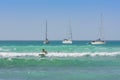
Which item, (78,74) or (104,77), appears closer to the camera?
(104,77)

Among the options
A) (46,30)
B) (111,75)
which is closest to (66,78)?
(111,75)

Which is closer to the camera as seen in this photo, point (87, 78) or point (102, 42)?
point (87, 78)

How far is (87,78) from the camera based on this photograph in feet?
84.3

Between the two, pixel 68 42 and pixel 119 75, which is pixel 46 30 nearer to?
pixel 68 42

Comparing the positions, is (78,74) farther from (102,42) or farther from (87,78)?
(102,42)

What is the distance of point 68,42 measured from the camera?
117 metres

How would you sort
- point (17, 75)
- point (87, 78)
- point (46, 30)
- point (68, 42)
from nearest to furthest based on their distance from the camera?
point (87, 78) → point (17, 75) → point (46, 30) → point (68, 42)

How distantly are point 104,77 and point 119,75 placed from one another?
1175mm

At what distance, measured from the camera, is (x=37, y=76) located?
88.2 feet

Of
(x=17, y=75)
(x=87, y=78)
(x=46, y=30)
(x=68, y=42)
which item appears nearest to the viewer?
(x=87, y=78)

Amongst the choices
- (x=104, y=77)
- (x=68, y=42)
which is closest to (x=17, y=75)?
(x=104, y=77)

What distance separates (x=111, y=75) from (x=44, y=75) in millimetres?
4208

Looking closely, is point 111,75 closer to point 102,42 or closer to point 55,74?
point 55,74

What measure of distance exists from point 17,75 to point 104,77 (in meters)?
5.54
